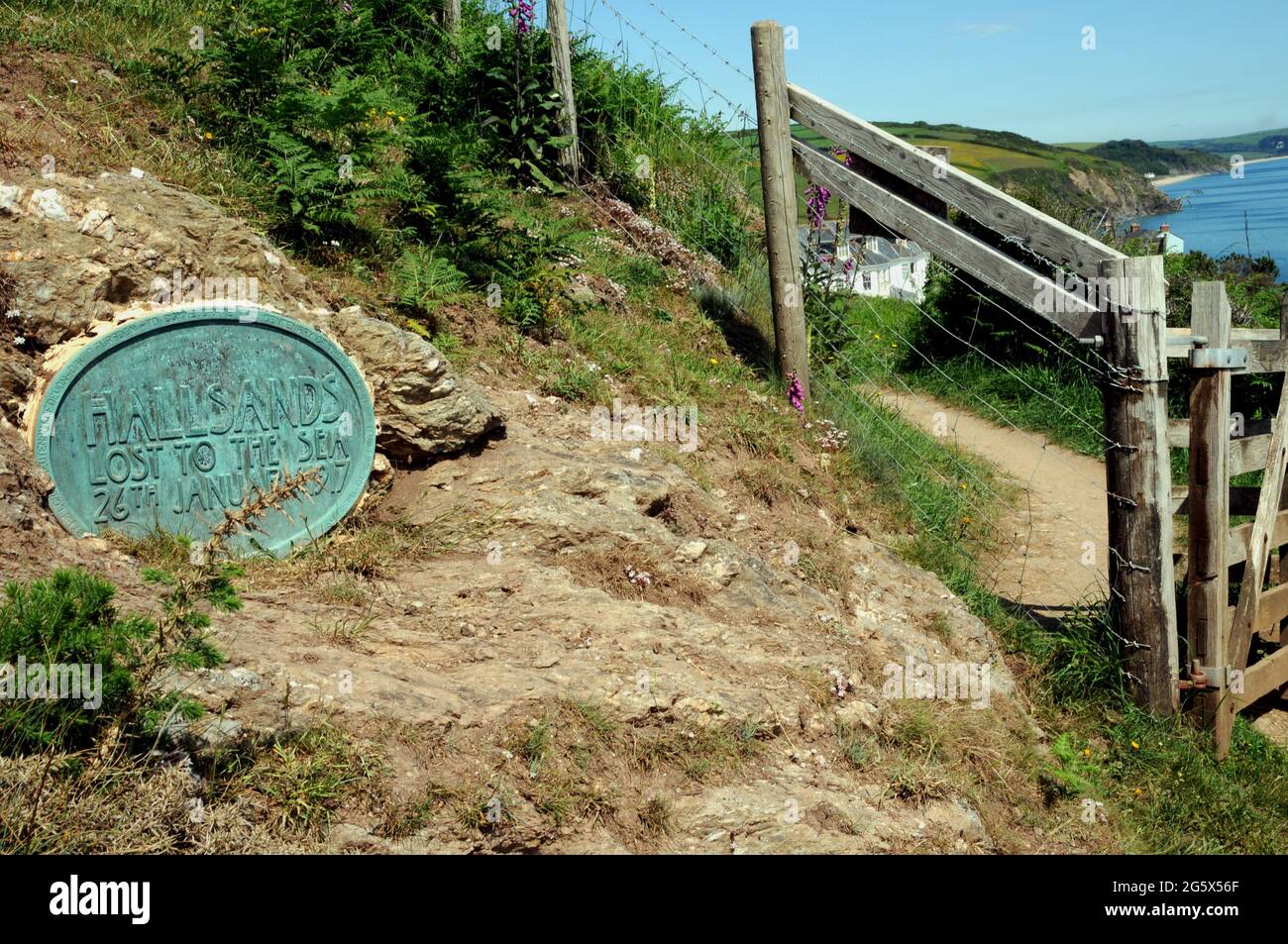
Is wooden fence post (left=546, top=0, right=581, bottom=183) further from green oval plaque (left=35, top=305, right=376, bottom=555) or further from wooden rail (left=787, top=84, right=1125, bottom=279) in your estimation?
green oval plaque (left=35, top=305, right=376, bottom=555)

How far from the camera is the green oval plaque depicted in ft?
14.1

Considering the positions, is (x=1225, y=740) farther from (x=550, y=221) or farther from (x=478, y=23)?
(x=478, y=23)

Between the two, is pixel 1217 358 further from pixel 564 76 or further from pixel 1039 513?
pixel 564 76

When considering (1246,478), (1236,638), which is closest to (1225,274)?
(1246,478)

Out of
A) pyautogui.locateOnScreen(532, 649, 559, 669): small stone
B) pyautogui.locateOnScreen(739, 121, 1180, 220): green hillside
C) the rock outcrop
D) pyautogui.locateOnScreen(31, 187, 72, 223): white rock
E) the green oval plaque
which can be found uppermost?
pyautogui.locateOnScreen(739, 121, 1180, 220): green hillside

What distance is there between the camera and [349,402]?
4879mm

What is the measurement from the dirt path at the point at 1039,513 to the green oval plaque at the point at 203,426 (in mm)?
4054

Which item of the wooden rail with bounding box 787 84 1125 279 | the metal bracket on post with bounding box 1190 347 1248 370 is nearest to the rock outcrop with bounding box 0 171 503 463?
the wooden rail with bounding box 787 84 1125 279

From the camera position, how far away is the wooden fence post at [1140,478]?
5.16 m

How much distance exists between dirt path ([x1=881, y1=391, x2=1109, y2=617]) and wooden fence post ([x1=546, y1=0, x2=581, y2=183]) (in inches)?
134

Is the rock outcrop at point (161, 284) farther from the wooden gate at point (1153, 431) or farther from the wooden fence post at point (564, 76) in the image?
the wooden fence post at point (564, 76)

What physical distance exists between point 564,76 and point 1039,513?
519 cm

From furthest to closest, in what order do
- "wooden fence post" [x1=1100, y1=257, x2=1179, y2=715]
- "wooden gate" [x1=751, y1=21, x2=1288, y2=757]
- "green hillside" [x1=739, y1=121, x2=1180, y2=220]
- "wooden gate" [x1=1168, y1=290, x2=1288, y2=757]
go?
"green hillside" [x1=739, y1=121, x2=1180, y2=220] → "wooden gate" [x1=1168, y1=290, x2=1288, y2=757] → "wooden gate" [x1=751, y1=21, x2=1288, y2=757] → "wooden fence post" [x1=1100, y1=257, x2=1179, y2=715]

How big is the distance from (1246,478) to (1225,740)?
4.87m
